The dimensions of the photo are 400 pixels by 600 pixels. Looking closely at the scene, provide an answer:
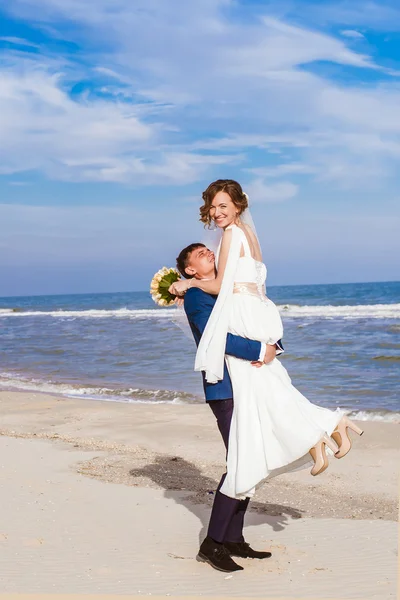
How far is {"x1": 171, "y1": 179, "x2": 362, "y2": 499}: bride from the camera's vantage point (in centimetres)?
448

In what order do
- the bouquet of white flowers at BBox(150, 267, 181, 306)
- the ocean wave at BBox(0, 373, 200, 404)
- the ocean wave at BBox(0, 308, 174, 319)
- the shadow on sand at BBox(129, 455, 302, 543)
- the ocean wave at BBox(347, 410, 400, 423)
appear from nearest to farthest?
the bouquet of white flowers at BBox(150, 267, 181, 306) < the shadow on sand at BBox(129, 455, 302, 543) < the ocean wave at BBox(347, 410, 400, 423) < the ocean wave at BBox(0, 373, 200, 404) < the ocean wave at BBox(0, 308, 174, 319)

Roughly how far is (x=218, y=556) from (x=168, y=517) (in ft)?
4.06

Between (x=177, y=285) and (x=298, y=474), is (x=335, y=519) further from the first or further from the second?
(x=177, y=285)

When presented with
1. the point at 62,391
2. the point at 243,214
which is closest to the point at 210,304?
the point at 243,214

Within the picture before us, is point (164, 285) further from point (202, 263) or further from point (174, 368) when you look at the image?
point (174, 368)

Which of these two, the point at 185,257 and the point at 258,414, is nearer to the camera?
the point at 258,414

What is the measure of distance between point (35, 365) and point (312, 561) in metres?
14.1

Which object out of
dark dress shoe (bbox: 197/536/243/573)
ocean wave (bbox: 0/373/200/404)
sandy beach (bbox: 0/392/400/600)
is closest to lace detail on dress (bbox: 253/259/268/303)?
dark dress shoe (bbox: 197/536/243/573)

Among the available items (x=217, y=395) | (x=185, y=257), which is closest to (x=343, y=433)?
(x=217, y=395)

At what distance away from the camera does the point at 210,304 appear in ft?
15.3

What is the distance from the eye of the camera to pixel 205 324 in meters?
4.66

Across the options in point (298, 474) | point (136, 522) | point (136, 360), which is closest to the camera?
point (136, 522)

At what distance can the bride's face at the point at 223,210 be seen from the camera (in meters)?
4.63

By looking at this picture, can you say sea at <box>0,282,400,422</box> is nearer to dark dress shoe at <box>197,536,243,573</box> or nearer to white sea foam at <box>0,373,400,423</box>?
Answer: white sea foam at <box>0,373,400,423</box>
